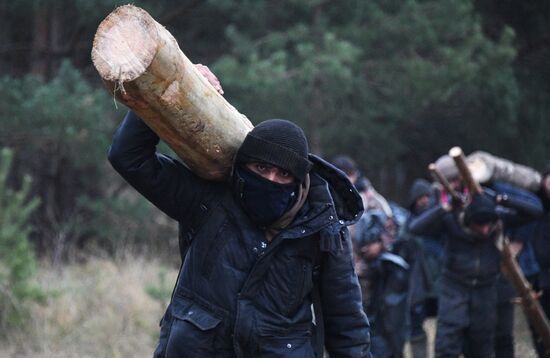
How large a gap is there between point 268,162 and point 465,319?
13.4 feet

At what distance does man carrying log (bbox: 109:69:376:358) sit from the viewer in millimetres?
3291

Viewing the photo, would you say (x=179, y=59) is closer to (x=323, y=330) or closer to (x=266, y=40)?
(x=323, y=330)

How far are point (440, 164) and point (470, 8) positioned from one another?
18.6 feet

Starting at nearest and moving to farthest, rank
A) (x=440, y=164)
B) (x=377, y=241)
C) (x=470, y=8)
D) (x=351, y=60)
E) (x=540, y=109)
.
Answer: (x=377, y=241), (x=440, y=164), (x=351, y=60), (x=470, y=8), (x=540, y=109)

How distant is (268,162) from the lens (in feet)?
11.0

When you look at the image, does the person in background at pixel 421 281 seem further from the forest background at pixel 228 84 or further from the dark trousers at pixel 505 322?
the forest background at pixel 228 84

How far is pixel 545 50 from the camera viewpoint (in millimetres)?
15531

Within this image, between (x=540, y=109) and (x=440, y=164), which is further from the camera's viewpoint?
(x=540, y=109)

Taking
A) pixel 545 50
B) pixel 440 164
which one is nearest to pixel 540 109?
pixel 545 50

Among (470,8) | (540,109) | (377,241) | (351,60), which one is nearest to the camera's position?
(377,241)

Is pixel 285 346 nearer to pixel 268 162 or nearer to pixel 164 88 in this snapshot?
pixel 268 162

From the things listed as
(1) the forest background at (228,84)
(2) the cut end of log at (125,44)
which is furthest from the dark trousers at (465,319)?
(2) the cut end of log at (125,44)

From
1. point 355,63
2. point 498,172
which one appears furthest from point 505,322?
point 355,63

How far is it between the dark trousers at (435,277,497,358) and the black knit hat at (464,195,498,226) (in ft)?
2.29
